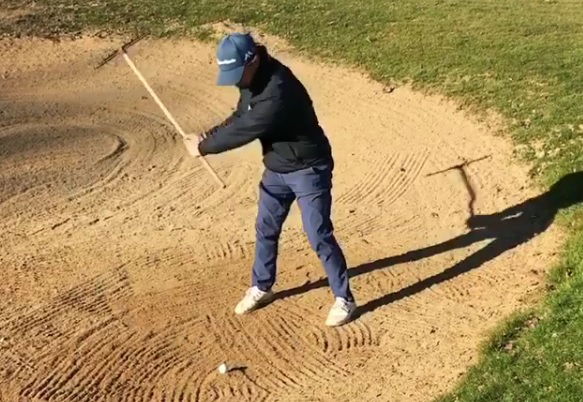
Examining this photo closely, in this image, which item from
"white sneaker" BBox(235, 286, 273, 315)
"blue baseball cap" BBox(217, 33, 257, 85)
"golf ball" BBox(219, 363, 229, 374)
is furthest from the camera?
"white sneaker" BBox(235, 286, 273, 315)

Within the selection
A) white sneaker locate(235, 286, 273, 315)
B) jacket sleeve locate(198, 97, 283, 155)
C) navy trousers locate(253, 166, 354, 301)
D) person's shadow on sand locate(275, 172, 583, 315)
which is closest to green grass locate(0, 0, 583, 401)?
person's shadow on sand locate(275, 172, 583, 315)

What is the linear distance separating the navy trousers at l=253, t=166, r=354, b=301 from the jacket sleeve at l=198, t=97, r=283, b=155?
516 mm

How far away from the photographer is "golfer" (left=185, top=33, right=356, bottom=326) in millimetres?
8094

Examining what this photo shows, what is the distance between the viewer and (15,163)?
1270 centimetres

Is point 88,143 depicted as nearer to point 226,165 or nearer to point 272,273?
point 226,165

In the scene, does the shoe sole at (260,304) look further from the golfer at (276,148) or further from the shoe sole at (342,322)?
the shoe sole at (342,322)

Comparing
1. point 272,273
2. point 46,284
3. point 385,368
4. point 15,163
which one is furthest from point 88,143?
point 385,368

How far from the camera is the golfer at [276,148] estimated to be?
26.6 feet

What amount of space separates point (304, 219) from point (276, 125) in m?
0.92

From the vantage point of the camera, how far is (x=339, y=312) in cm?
911

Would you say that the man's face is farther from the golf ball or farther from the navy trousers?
the golf ball

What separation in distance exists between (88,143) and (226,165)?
75.1 inches

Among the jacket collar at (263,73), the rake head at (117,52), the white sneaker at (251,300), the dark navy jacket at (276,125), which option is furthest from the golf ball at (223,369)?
the rake head at (117,52)

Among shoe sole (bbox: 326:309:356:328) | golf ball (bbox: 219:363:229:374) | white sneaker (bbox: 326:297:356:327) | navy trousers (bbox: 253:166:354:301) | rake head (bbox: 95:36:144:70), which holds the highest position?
navy trousers (bbox: 253:166:354:301)
